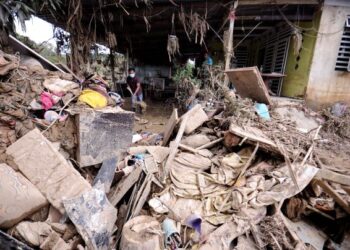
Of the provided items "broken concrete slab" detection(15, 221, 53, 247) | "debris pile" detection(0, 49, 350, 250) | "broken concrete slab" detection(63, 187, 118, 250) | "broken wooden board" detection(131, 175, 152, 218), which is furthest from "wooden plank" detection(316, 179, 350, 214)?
"broken concrete slab" detection(15, 221, 53, 247)

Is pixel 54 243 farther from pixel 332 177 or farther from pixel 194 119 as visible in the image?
pixel 332 177

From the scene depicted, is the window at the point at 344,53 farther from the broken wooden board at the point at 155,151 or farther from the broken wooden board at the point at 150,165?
the broken wooden board at the point at 150,165

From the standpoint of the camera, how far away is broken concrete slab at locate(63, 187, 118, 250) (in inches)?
104

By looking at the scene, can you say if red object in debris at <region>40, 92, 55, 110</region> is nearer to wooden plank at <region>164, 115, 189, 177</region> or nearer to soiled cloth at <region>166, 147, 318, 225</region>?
wooden plank at <region>164, 115, 189, 177</region>

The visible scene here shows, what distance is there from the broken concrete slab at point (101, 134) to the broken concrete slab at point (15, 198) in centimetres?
74

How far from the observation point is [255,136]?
3717 millimetres

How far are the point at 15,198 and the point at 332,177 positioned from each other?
154 inches

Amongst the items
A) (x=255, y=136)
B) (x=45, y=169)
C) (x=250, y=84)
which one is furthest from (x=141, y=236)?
(x=250, y=84)

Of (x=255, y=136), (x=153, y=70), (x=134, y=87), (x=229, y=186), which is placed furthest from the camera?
(x=153, y=70)

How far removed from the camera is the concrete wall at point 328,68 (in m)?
6.14

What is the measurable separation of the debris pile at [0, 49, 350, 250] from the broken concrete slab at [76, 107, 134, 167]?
2 centimetres

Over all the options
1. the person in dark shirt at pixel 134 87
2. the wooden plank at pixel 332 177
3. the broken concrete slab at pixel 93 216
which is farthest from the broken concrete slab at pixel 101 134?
the person in dark shirt at pixel 134 87

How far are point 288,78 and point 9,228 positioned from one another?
7.56 m

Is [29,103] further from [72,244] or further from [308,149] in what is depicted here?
A: [308,149]
